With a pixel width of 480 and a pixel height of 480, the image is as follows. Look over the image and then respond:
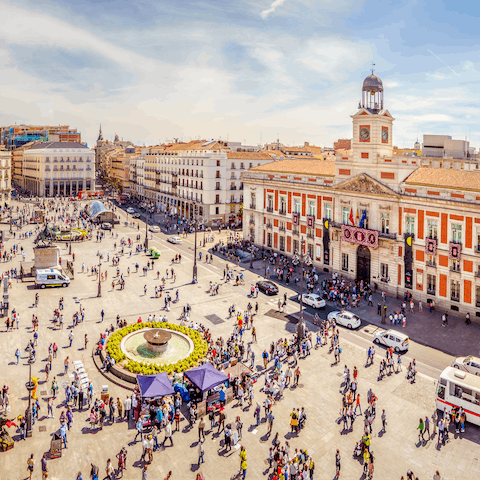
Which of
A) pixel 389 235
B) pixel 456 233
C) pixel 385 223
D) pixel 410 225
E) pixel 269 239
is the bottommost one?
pixel 269 239

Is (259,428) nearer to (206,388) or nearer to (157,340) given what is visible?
(206,388)

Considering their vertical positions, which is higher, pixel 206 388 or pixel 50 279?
pixel 50 279

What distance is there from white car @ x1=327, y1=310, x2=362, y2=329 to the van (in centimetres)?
2801

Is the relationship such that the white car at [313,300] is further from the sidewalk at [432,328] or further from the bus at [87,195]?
the bus at [87,195]

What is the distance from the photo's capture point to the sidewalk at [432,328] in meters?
34.0

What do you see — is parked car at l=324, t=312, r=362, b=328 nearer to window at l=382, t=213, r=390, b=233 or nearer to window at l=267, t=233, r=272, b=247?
window at l=382, t=213, r=390, b=233

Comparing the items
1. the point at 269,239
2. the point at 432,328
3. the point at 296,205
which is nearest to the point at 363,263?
the point at 432,328

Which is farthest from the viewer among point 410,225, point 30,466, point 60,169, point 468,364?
point 60,169

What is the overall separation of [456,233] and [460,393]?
1942 cm

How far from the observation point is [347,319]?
3769cm

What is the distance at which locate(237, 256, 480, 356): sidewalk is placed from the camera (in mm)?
34031

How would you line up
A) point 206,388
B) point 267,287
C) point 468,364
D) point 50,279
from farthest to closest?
point 50,279, point 267,287, point 468,364, point 206,388

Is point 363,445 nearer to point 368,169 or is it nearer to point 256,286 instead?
point 256,286

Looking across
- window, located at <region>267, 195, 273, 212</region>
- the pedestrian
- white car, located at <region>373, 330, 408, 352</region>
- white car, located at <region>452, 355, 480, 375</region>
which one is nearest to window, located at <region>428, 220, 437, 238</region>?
white car, located at <region>373, 330, 408, 352</region>
